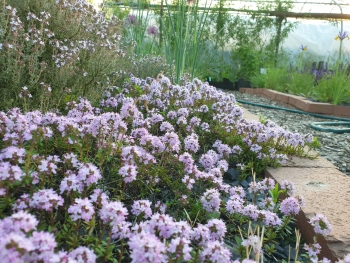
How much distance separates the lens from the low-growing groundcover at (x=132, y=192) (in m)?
1.31

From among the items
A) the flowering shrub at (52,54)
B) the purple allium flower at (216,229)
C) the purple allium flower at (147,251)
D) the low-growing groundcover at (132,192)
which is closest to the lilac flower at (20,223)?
the low-growing groundcover at (132,192)

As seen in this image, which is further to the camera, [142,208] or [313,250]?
[313,250]

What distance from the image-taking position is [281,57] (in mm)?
13938

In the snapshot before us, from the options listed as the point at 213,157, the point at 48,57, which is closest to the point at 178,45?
the point at 48,57

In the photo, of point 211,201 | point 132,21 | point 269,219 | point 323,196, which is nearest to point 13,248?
point 211,201

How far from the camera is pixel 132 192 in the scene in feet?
7.14

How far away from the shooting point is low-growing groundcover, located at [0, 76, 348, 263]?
1310 mm

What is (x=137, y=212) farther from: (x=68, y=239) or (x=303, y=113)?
(x=303, y=113)

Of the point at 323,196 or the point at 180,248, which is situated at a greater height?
the point at 180,248

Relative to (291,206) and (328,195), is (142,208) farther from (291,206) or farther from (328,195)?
(328,195)

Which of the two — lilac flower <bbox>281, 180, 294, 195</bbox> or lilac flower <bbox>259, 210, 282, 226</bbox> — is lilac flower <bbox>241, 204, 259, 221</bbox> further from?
lilac flower <bbox>281, 180, 294, 195</bbox>

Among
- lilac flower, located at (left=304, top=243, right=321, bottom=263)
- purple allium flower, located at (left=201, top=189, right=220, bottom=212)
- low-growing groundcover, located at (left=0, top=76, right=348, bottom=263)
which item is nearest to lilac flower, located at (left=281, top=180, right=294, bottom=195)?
low-growing groundcover, located at (left=0, top=76, right=348, bottom=263)

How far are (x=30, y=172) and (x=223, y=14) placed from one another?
42.3 feet

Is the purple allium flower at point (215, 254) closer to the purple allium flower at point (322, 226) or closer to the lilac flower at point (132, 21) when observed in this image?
the purple allium flower at point (322, 226)
